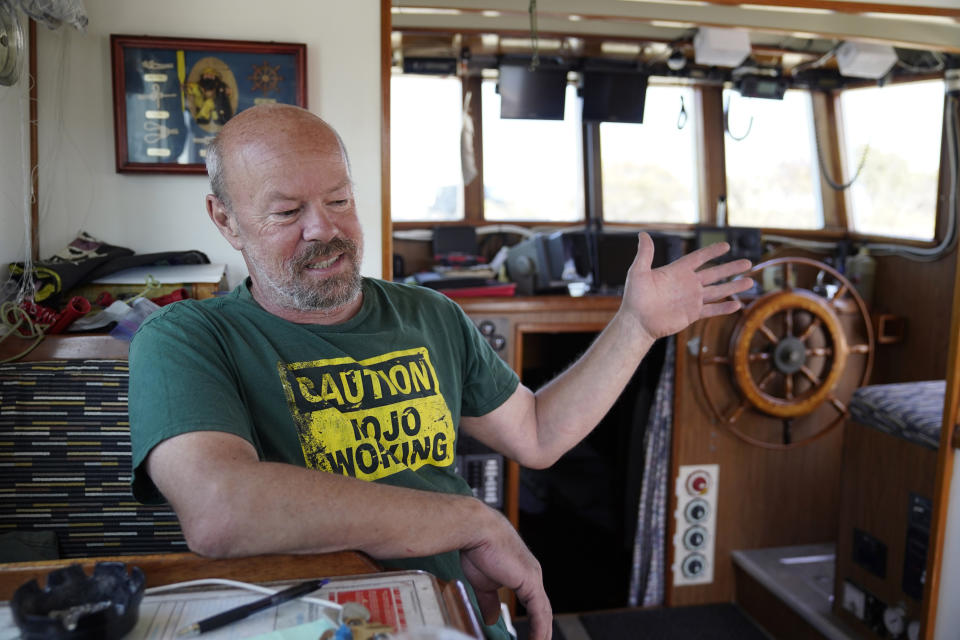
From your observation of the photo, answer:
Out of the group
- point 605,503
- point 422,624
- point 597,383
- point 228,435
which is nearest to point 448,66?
point 605,503

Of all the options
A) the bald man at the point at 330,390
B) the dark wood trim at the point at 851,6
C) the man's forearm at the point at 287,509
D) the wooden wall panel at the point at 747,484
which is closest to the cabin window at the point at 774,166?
the wooden wall panel at the point at 747,484

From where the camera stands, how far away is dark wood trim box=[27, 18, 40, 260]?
2002mm

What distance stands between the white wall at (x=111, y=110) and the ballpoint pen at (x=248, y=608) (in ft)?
4.84

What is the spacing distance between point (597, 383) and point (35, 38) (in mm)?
1657

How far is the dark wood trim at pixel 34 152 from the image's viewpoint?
200cm

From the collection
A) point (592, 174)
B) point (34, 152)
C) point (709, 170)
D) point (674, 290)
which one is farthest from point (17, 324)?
point (709, 170)

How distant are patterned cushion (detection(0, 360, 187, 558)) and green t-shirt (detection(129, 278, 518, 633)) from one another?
39 centimetres

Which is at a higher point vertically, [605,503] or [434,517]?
[434,517]

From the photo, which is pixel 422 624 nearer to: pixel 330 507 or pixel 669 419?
pixel 330 507

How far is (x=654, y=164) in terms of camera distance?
4.58 m

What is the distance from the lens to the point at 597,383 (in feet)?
5.07

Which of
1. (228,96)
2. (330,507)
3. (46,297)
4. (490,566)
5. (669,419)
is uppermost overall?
(228,96)

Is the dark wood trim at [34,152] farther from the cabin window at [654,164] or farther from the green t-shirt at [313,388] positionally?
the cabin window at [654,164]

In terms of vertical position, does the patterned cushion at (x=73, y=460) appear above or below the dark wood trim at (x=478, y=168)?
below
